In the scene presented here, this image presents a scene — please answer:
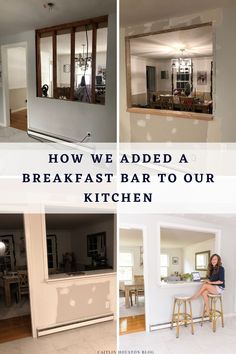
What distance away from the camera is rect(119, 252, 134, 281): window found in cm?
172

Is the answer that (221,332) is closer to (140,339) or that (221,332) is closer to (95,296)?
(140,339)

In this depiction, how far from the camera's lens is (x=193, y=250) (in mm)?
1703

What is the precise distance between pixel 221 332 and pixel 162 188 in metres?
0.71

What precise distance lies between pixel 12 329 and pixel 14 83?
1.02 metres

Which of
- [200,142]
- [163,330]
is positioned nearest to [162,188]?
[200,142]

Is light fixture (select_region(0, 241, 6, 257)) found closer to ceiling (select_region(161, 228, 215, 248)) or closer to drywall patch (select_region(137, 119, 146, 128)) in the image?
ceiling (select_region(161, 228, 215, 248))

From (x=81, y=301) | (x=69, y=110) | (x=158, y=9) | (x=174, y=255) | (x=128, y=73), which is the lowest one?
(x=81, y=301)

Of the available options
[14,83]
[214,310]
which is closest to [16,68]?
[14,83]

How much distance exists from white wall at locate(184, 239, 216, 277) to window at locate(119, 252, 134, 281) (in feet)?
0.78

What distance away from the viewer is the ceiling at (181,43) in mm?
1938

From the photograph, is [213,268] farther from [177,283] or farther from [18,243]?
[18,243]

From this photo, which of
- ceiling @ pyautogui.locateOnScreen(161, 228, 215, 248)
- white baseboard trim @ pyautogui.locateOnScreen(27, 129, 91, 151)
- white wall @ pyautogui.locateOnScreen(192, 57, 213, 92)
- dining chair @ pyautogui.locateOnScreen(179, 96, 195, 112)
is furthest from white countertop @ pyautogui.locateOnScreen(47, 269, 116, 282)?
white wall @ pyautogui.locateOnScreen(192, 57, 213, 92)

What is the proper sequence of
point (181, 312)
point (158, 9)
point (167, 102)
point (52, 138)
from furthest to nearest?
point (167, 102) → point (158, 9) → point (181, 312) → point (52, 138)

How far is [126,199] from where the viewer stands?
171 cm
